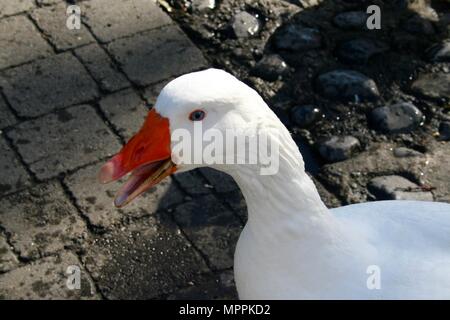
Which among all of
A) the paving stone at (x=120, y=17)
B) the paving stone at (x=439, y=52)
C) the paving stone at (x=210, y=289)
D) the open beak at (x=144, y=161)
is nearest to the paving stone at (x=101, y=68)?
the paving stone at (x=120, y=17)

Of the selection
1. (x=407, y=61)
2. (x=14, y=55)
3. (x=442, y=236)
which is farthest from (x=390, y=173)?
(x=14, y=55)

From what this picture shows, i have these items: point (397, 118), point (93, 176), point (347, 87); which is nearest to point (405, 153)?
point (397, 118)

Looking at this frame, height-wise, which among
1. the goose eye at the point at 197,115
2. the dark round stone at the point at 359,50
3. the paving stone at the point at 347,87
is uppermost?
the goose eye at the point at 197,115

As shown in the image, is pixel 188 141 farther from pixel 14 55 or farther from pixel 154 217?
pixel 14 55

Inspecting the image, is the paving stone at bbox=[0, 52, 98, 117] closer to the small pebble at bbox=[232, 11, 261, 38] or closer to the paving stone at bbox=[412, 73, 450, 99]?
the small pebble at bbox=[232, 11, 261, 38]

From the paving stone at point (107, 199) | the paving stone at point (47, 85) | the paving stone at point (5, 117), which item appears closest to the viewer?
the paving stone at point (107, 199)

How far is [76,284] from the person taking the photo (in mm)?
3439

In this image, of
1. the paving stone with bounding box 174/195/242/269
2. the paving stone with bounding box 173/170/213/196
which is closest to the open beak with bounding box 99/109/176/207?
the paving stone with bounding box 174/195/242/269

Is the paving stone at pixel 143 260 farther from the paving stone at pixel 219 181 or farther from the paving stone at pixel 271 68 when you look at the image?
the paving stone at pixel 271 68

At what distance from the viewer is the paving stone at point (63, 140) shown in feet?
12.8

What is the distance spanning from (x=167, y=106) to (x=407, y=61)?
7.77ft

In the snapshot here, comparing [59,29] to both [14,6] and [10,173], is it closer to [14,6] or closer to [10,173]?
[14,6]

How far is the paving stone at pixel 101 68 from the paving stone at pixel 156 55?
2.0 inches
